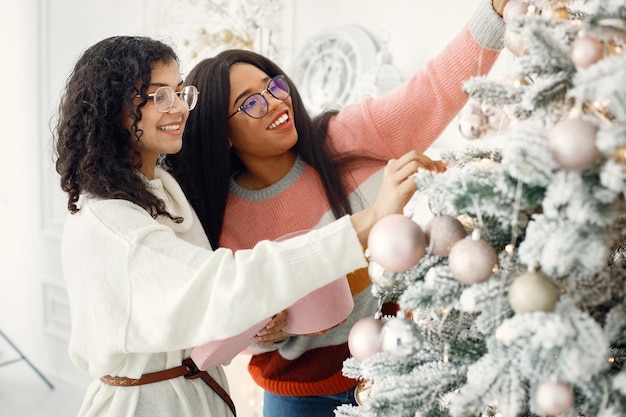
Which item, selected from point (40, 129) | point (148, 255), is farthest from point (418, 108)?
point (40, 129)

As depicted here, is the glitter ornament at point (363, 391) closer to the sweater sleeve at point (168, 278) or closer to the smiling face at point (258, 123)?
the sweater sleeve at point (168, 278)

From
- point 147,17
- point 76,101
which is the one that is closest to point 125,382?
point 76,101

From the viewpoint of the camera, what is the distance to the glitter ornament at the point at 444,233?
685mm

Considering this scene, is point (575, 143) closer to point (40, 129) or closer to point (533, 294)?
point (533, 294)

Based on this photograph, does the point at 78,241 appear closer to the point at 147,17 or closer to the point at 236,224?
the point at 236,224

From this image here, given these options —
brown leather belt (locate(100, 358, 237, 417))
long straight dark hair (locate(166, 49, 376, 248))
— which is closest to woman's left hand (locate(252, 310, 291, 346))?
brown leather belt (locate(100, 358, 237, 417))

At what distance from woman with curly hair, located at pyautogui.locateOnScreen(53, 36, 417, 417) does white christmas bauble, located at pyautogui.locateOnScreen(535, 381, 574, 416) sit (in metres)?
0.31

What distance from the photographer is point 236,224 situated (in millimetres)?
1318

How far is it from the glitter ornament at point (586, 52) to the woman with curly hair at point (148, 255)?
297mm

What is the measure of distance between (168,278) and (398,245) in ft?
1.27

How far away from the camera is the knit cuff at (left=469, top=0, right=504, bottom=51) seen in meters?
1.01

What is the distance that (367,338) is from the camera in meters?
0.77

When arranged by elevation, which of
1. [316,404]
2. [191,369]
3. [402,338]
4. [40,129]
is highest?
[402,338]

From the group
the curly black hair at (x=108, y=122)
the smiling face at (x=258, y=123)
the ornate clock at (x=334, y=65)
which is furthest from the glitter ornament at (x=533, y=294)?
the ornate clock at (x=334, y=65)
